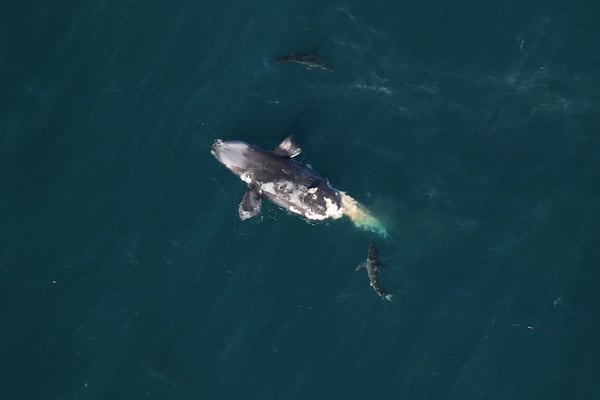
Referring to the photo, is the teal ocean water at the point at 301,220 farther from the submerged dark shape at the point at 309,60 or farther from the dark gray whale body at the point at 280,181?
the dark gray whale body at the point at 280,181

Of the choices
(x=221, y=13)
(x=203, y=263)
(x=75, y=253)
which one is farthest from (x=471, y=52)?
(x=75, y=253)

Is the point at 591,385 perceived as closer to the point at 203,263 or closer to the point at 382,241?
the point at 382,241

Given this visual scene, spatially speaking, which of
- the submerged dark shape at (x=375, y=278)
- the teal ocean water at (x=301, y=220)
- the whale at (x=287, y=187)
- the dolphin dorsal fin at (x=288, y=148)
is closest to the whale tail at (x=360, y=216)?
the whale at (x=287, y=187)

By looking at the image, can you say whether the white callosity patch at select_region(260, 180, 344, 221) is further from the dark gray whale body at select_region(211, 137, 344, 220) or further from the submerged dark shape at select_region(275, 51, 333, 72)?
the submerged dark shape at select_region(275, 51, 333, 72)

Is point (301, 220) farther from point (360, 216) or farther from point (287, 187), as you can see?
point (360, 216)

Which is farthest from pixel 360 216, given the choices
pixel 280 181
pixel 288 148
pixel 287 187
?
pixel 288 148

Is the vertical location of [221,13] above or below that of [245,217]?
above

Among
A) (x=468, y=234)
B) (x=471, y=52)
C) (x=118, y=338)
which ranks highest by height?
(x=471, y=52)
